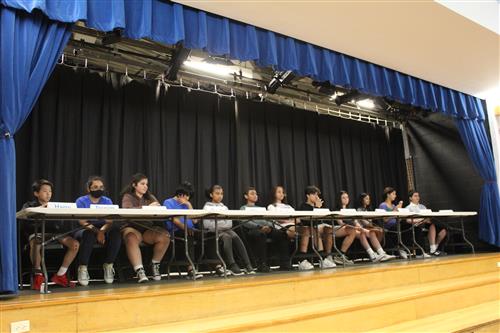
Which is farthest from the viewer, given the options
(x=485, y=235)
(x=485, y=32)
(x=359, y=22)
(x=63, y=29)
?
(x=485, y=235)

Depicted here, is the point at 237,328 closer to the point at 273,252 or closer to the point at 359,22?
the point at 273,252

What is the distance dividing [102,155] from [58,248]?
4.23 ft

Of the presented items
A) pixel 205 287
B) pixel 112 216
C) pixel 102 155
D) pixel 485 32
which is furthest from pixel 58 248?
pixel 485 32

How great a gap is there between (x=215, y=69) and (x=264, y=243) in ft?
7.75

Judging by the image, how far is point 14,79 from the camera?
274cm

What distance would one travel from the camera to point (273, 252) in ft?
16.3

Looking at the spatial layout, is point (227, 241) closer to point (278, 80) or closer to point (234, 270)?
point (234, 270)

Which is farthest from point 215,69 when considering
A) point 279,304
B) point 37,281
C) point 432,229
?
point 432,229

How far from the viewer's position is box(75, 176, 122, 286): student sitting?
346 cm

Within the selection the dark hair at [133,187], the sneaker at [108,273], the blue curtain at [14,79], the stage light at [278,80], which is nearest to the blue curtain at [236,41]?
the blue curtain at [14,79]

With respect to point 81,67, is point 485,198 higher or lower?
lower

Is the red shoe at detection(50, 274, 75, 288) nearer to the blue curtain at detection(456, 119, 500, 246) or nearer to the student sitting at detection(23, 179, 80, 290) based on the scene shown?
the student sitting at detection(23, 179, 80, 290)

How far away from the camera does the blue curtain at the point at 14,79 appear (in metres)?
2.48

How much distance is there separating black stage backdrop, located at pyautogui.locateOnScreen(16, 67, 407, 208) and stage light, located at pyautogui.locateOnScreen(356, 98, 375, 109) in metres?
0.35
